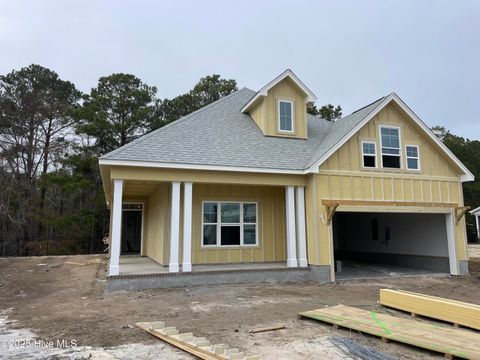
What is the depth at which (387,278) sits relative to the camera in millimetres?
12062

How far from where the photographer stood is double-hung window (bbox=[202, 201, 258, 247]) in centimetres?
1209

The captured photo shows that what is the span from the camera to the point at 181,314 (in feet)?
23.1

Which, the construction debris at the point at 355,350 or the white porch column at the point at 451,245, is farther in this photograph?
the white porch column at the point at 451,245

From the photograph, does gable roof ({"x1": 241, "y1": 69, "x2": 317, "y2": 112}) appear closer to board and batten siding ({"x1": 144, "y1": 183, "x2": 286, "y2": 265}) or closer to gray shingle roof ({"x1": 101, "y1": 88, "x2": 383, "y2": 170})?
gray shingle roof ({"x1": 101, "y1": 88, "x2": 383, "y2": 170})

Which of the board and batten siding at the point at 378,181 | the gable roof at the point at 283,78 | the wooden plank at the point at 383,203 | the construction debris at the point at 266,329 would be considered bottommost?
the construction debris at the point at 266,329

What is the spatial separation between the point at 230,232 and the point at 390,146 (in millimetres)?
6499

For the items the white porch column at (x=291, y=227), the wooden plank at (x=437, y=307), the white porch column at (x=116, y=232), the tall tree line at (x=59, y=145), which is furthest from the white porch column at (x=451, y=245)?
the tall tree line at (x=59, y=145)

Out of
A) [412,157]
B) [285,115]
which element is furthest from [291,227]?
[412,157]

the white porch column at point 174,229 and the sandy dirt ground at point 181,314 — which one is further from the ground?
the white porch column at point 174,229

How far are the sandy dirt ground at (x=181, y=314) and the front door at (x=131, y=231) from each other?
19.8 feet

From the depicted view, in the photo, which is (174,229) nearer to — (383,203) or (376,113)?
(383,203)

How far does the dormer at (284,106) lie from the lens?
13.1 m

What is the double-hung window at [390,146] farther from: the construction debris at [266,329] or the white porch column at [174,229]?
the construction debris at [266,329]

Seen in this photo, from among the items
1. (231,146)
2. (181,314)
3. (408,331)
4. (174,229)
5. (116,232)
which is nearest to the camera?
(408,331)
